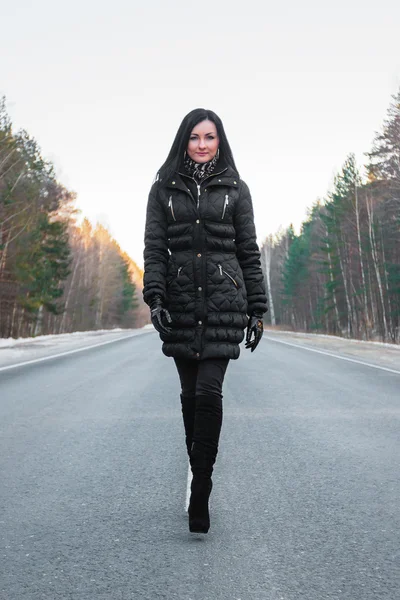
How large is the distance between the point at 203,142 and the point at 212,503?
1992mm

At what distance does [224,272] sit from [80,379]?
7741 millimetres

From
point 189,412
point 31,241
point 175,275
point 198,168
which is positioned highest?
point 31,241

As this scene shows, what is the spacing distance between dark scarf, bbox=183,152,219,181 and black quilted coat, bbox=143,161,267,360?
1.7 inches

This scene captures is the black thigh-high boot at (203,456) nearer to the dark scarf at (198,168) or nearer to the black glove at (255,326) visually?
the black glove at (255,326)

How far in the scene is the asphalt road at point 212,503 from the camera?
2615 millimetres

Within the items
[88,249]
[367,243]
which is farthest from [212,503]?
[88,249]

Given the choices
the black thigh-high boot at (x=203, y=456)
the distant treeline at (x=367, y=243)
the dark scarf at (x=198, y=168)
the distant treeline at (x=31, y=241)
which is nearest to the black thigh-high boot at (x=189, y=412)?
the black thigh-high boot at (x=203, y=456)

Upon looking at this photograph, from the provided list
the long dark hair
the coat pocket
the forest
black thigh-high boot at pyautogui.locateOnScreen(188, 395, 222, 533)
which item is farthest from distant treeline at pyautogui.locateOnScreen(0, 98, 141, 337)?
black thigh-high boot at pyautogui.locateOnScreen(188, 395, 222, 533)

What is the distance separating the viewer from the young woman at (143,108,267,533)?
129 inches

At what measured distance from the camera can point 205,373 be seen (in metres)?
3.27

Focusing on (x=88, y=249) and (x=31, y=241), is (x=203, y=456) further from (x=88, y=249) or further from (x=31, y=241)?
(x=88, y=249)

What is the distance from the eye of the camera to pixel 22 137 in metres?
36.2

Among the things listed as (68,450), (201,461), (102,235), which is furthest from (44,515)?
(102,235)

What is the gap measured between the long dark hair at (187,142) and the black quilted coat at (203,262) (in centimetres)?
6
